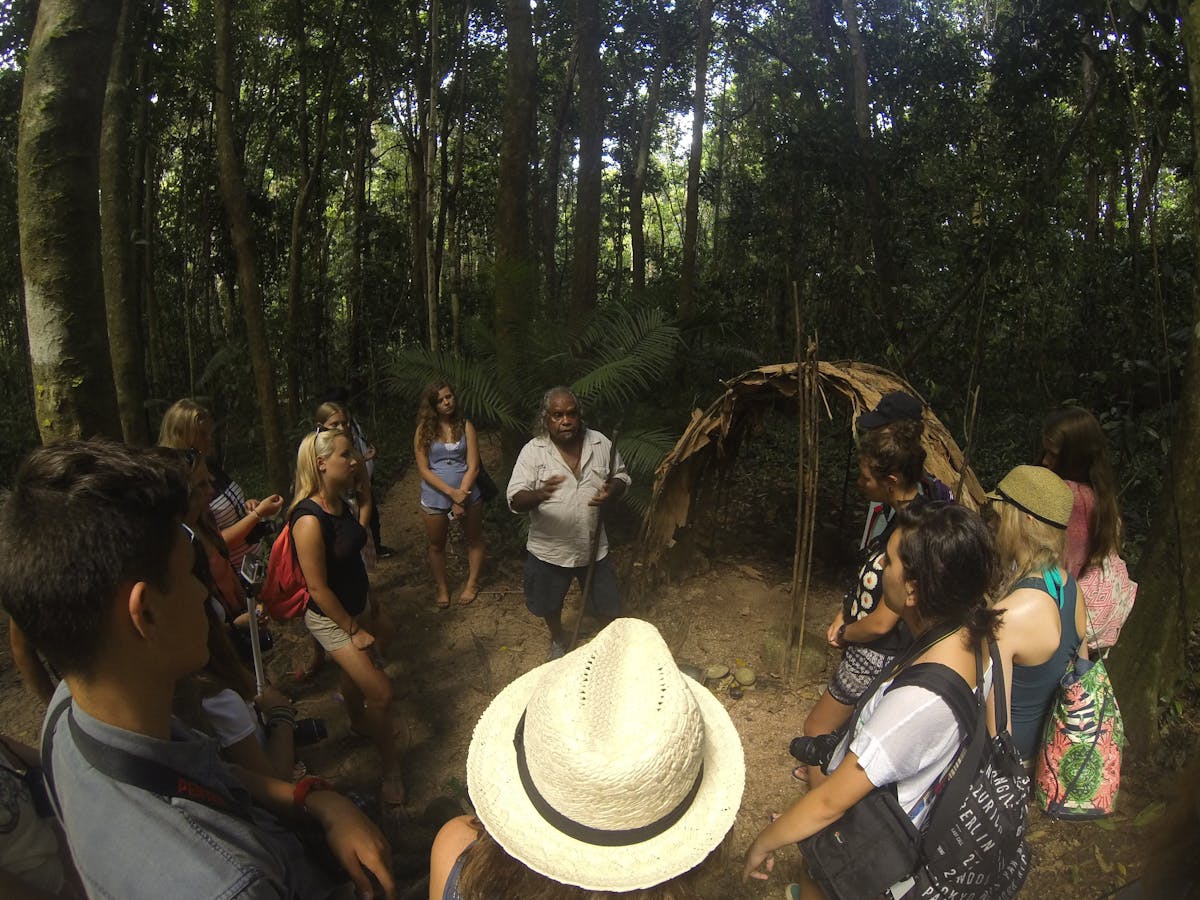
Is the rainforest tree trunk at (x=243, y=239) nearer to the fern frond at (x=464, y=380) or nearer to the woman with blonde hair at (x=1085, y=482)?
the fern frond at (x=464, y=380)

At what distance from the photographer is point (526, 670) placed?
4.82 m

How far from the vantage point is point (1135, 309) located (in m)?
7.99

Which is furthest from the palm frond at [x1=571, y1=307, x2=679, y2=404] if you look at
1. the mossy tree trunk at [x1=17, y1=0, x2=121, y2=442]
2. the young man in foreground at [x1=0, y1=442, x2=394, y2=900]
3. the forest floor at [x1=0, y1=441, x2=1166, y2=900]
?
the young man in foreground at [x1=0, y1=442, x2=394, y2=900]

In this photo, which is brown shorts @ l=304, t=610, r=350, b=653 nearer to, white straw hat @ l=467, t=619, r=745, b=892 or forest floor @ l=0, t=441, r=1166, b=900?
forest floor @ l=0, t=441, r=1166, b=900

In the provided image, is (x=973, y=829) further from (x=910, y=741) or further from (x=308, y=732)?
(x=308, y=732)

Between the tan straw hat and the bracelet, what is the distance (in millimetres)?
2265

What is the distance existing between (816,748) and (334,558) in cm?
210

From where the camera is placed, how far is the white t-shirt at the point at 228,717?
1.79 metres

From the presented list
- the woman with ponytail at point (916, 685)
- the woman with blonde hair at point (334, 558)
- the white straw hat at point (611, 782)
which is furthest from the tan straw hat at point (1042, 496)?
the woman with blonde hair at point (334, 558)

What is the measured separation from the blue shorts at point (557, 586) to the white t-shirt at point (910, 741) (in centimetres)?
264

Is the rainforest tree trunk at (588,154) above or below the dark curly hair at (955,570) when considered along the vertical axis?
above

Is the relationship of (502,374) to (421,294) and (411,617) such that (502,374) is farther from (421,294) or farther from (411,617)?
(421,294)

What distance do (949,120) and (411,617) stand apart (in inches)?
404

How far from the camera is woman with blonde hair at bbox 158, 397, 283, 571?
3398mm
